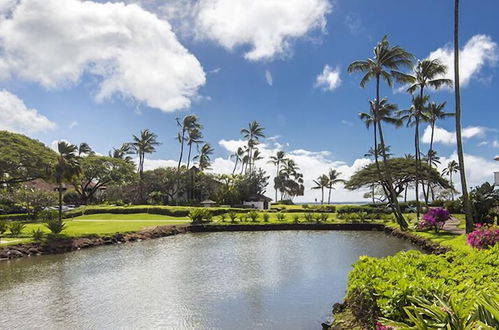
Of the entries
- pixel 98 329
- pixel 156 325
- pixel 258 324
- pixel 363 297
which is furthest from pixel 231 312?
pixel 363 297

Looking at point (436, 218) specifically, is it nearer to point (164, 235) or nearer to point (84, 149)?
point (164, 235)

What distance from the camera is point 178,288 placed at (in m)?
12.9

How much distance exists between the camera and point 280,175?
87812mm

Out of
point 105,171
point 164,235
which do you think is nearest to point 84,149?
point 105,171

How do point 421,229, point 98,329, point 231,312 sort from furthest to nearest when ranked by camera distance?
point 421,229 → point 231,312 → point 98,329

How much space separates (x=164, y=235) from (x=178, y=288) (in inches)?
725

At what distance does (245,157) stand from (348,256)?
6432cm

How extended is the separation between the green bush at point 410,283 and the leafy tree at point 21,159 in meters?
35.5

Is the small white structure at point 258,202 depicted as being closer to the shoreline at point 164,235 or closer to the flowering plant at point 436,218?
the shoreline at point 164,235

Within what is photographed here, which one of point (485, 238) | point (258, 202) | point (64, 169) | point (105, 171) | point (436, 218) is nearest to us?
point (485, 238)

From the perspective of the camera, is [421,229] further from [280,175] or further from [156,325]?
[280,175]

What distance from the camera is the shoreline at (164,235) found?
68.1ft

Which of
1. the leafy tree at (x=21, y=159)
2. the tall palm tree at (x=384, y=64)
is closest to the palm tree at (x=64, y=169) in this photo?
the leafy tree at (x=21, y=159)

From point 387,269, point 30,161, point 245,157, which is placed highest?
point 245,157
